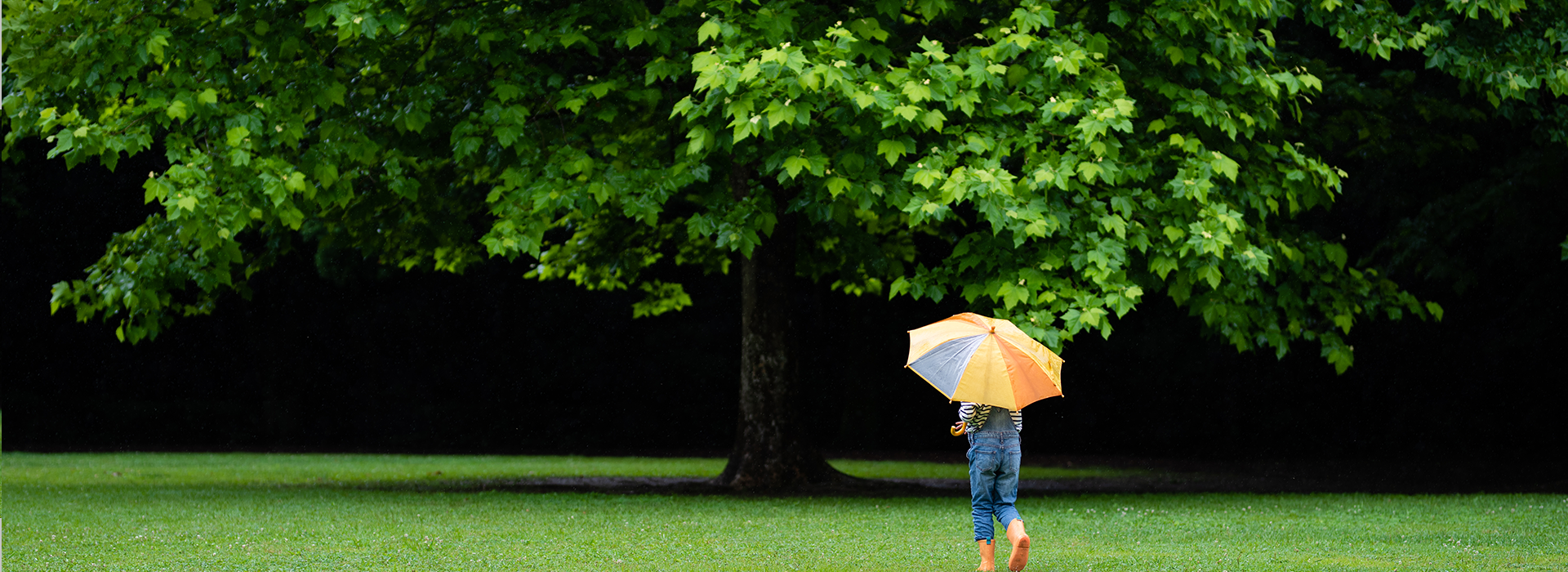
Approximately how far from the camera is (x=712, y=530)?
11648 millimetres

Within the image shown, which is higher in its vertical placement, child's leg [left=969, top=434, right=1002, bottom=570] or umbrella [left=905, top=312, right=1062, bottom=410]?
umbrella [left=905, top=312, right=1062, bottom=410]

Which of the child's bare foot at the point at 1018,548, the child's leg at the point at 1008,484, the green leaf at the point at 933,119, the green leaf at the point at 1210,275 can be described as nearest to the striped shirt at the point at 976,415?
the child's leg at the point at 1008,484

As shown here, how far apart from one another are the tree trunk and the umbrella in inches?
327

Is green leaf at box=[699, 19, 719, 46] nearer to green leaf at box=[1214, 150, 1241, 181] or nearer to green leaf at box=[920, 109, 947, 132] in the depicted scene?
green leaf at box=[920, 109, 947, 132]

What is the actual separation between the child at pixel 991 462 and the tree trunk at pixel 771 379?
27.1ft

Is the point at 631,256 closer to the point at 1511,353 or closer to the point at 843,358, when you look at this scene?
the point at 843,358

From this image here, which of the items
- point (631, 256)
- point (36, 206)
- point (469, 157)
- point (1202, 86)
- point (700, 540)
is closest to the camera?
point (700, 540)

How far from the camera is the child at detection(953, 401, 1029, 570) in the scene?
A: 827cm

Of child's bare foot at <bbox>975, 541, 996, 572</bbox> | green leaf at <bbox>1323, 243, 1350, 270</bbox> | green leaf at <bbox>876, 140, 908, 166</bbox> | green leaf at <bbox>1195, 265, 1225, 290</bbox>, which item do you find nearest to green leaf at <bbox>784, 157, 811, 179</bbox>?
green leaf at <bbox>876, 140, 908, 166</bbox>

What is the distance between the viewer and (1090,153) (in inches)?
479

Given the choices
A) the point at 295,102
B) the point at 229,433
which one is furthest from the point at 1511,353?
the point at 229,433

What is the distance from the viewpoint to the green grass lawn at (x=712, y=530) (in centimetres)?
947

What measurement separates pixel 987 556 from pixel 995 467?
51 cm

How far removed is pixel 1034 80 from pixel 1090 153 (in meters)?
0.79
